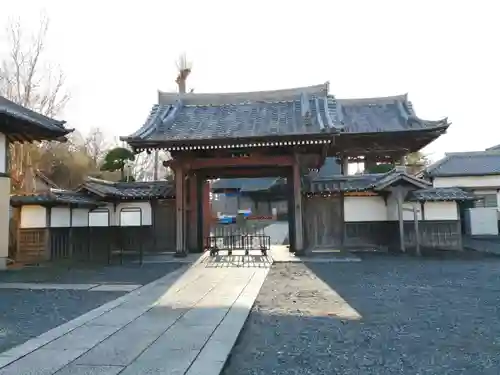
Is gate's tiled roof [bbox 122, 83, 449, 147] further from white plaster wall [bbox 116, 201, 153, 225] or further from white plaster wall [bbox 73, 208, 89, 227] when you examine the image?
white plaster wall [bbox 73, 208, 89, 227]


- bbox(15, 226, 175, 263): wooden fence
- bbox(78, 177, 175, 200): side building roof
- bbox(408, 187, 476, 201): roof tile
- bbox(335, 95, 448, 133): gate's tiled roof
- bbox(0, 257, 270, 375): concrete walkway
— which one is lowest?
bbox(0, 257, 270, 375): concrete walkway

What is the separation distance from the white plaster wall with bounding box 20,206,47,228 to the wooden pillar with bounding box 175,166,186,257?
4.24 m

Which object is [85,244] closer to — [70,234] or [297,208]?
[70,234]

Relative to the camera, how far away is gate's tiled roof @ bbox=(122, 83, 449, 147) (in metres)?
13.8

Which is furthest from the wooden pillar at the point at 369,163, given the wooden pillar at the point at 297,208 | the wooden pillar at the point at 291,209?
the wooden pillar at the point at 297,208

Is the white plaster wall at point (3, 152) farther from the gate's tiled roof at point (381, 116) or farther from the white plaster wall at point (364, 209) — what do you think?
the gate's tiled roof at point (381, 116)

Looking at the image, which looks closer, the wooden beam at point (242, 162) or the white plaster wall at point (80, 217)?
the wooden beam at point (242, 162)

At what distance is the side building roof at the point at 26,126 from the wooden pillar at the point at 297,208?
7309 mm

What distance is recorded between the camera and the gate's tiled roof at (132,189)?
49.5 ft

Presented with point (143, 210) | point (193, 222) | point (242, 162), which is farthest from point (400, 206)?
point (143, 210)

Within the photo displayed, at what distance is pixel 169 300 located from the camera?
7301mm

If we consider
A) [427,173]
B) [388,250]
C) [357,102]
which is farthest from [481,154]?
[388,250]

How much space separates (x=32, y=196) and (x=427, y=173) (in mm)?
20355

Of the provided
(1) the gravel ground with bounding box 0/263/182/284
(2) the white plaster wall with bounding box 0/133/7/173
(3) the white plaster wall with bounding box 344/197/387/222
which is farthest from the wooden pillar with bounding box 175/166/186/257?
(3) the white plaster wall with bounding box 344/197/387/222
